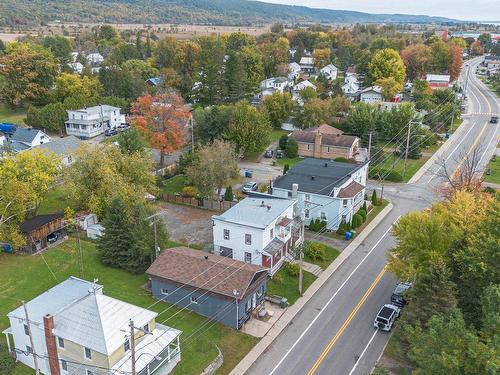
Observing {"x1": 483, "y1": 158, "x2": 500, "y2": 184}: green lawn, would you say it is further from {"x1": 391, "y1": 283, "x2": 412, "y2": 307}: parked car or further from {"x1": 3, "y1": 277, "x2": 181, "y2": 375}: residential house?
{"x1": 3, "y1": 277, "x2": 181, "y2": 375}: residential house

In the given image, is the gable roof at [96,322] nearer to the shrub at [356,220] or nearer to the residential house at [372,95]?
the shrub at [356,220]

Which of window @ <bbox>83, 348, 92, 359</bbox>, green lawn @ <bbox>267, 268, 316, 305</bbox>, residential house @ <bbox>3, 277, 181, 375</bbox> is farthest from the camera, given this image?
green lawn @ <bbox>267, 268, 316, 305</bbox>

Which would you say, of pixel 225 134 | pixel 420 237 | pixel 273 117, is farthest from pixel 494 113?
pixel 420 237

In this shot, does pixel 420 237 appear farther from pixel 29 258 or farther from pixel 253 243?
pixel 29 258

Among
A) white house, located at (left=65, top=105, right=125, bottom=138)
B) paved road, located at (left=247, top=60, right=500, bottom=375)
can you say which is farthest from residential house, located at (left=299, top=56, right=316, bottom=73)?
paved road, located at (left=247, top=60, right=500, bottom=375)

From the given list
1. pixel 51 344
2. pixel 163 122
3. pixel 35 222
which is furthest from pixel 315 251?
pixel 163 122

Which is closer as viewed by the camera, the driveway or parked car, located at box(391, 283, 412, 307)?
parked car, located at box(391, 283, 412, 307)
